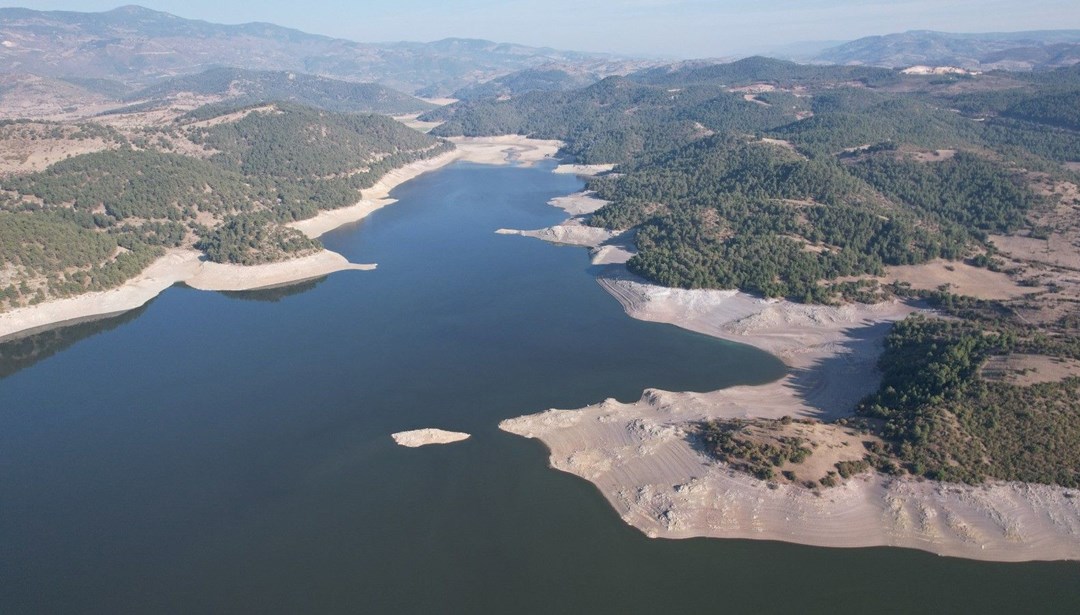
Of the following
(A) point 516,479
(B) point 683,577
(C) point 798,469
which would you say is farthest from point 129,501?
(C) point 798,469

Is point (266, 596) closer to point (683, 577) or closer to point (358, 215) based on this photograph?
point (683, 577)

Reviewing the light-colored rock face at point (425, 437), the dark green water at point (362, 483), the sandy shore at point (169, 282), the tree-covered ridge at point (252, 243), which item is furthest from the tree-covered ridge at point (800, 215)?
the tree-covered ridge at point (252, 243)

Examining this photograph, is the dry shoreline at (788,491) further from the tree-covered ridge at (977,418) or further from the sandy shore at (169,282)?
the sandy shore at (169,282)

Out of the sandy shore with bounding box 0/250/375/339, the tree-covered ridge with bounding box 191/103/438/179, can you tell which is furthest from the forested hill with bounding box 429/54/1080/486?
the tree-covered ridge with bounding box 191/103/438/179

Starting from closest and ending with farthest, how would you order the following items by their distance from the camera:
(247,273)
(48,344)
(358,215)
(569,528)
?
1. (569,528)
2. (48,344)
3. (247,273)
4. (358,215)

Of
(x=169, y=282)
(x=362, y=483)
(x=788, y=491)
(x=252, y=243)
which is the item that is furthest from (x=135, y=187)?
(x=788, y=491)

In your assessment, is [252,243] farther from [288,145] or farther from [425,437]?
[288,145]
